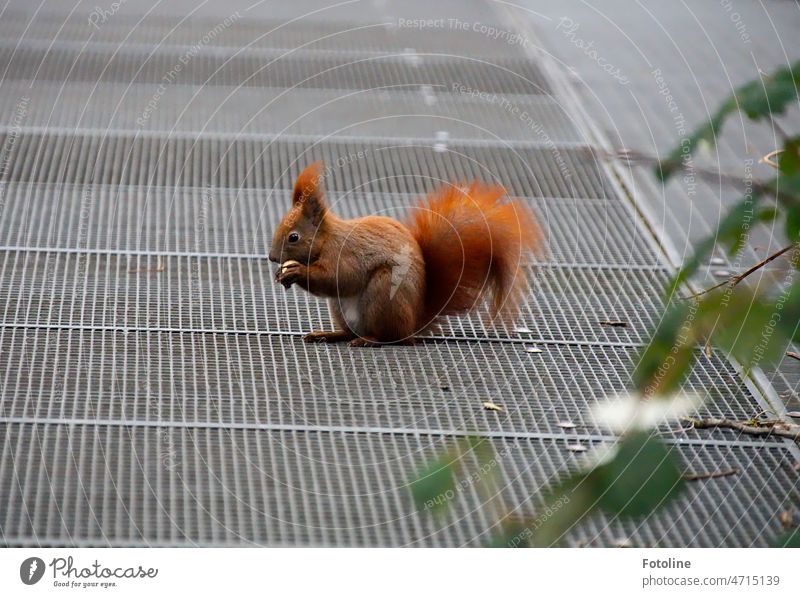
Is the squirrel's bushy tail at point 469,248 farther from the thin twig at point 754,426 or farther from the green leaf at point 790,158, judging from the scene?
the green leaf at point 790,158

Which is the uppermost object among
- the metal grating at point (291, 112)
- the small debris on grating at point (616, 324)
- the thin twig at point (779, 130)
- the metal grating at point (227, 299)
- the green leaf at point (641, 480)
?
the thin twig at point (779, 130)

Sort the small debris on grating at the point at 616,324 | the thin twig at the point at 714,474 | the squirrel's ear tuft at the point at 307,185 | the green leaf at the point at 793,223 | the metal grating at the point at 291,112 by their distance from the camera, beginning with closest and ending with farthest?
the green leaf at the point at 793,223, the thin twig at the point at 714,474, the squirrel's ear tuft at the point at 307,185, the small debris on grating at the point at 616,324, the metal grating at the point at 291,112

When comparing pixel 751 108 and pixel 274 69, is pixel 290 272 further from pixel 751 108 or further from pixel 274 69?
pixel 274 69

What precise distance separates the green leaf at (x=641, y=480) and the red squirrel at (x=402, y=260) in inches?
55.7

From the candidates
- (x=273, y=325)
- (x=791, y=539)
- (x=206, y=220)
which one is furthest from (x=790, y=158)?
(x=206, y=220)

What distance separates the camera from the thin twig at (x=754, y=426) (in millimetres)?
1688

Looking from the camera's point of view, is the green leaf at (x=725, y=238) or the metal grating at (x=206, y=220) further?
the metal grating at (x=206, y=220)

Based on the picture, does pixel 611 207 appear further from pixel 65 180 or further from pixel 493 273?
pixel 65 180

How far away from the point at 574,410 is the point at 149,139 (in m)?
1.69

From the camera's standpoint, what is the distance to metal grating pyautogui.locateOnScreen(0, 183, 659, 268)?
94.4 inches

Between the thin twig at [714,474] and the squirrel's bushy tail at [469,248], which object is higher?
the thin twig at [714,474]

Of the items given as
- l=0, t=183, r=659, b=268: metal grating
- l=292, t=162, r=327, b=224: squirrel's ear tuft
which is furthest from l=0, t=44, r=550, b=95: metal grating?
l=292, t=162, r=327, b=224: squirrel's ear tuft

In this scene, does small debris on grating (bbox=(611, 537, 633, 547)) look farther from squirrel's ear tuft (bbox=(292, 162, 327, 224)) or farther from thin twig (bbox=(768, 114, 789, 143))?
squirrel's ear tuft (bbox=(292, 162, 327, 224))

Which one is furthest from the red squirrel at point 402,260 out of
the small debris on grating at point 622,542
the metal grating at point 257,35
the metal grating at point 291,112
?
the metal grating at point 257,35
